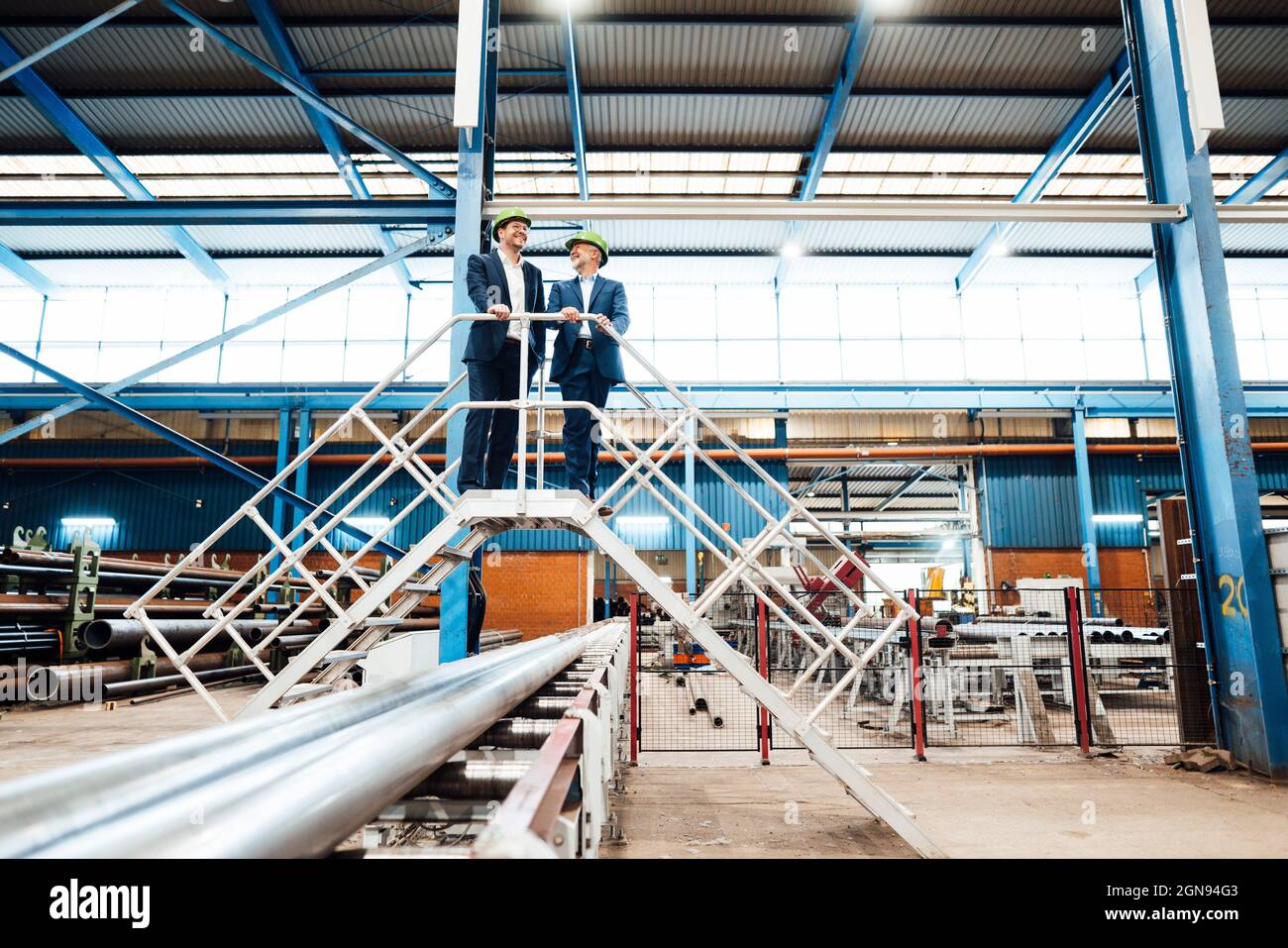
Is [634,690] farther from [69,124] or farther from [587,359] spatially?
[69,124]

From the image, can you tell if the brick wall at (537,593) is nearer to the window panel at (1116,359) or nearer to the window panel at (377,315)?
the window panel at (377,315)

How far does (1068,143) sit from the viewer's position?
14.6 m

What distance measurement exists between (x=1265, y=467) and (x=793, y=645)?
17924mm

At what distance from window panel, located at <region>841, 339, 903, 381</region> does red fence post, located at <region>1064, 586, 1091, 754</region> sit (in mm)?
13314

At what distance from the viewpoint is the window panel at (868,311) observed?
20.0 meters

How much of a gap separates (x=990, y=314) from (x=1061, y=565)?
7.86 metres

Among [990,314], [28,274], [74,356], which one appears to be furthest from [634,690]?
[28,274]

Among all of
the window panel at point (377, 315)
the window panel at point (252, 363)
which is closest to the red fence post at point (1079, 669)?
the window panel at point (377, 315)

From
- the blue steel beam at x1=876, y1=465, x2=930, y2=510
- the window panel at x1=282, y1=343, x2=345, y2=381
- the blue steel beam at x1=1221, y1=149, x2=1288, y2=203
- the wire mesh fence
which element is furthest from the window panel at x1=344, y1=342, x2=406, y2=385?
the blue steel beam at x1=1221, y1=149, x2=1288, y2=203

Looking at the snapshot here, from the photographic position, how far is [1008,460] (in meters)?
21.4

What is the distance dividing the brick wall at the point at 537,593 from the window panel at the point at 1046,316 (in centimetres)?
1495

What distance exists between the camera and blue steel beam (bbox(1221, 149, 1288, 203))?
14755 mm
